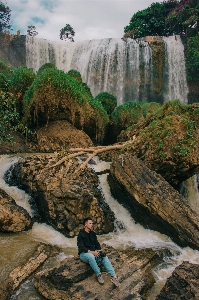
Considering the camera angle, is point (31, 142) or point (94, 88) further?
point (94, 88)

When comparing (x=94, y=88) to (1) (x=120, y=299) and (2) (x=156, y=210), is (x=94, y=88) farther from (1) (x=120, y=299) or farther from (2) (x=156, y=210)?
(1) (x=120, y=299)

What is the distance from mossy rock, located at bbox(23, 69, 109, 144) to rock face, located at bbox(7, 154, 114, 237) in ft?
16.9

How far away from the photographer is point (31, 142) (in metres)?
14.4

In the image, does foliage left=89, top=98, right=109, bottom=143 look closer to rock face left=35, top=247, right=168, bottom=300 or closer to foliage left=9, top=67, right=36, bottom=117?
foliage left=9, top=67, right=36, bottom=117

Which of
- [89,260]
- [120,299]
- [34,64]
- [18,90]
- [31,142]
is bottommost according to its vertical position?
[120,299]

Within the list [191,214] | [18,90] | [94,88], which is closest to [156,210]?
[191,214]

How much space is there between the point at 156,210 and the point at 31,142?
8.64m

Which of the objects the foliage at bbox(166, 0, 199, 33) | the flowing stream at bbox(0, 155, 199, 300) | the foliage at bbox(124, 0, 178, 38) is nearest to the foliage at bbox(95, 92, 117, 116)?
the flowing stream at bbox(0, 155, 199, 300)

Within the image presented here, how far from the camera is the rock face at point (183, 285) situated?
4645 millimetres

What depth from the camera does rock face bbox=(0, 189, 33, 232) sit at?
7594mm

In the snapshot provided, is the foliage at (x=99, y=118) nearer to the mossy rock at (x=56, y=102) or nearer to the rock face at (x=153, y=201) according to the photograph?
→ the mossy rock at (x=56, y=102)

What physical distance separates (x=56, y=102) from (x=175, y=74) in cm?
1759

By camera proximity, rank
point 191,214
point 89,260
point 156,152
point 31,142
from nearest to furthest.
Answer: point 89,260, point 191,214, point 156,152, point 31,142

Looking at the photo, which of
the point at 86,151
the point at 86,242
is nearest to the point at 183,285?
the point at 86,242
